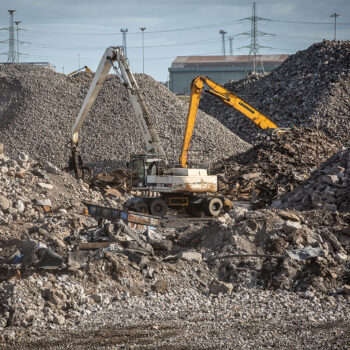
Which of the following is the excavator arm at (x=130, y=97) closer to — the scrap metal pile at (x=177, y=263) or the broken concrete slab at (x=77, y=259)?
the scrap metal pile at (x=177, y=263)

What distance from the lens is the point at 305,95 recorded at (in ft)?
109

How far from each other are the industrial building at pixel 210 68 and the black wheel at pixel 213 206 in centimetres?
4037

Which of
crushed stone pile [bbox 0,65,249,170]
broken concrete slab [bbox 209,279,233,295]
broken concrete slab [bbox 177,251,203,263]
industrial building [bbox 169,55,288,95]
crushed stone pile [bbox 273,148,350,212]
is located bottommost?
broken concrete slab [bbox 209,279,233,295]

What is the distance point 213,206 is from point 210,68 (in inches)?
1820

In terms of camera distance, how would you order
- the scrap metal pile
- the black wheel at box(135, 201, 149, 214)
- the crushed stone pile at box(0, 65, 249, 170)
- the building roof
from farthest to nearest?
the building roof → the crushed stone pile at box(0, 65, 249, 170) → the black wheel at box(135, 201, 149, 214) → the scrap metal pile

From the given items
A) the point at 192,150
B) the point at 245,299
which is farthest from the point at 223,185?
the point at 245,299

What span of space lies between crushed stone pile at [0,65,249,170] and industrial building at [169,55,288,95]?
28.1 metres

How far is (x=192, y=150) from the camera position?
2681cm

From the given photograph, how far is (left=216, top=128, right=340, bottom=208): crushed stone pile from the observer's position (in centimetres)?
1953

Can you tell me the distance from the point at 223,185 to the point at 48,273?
1355cm

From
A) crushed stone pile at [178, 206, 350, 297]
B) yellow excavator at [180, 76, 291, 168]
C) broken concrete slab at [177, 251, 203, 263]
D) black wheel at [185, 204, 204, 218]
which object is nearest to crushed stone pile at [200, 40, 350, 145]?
yellow excavator at [180, 76, 291, 168]

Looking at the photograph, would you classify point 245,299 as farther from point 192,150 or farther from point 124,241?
point 192,150

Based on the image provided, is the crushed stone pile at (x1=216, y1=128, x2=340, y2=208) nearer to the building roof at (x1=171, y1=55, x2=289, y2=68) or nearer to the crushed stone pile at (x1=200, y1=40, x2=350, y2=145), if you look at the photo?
the crushed stone pile at (x1=200, y1=40, x2=350, y2=145)

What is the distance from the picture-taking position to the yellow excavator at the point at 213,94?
64.1ft
